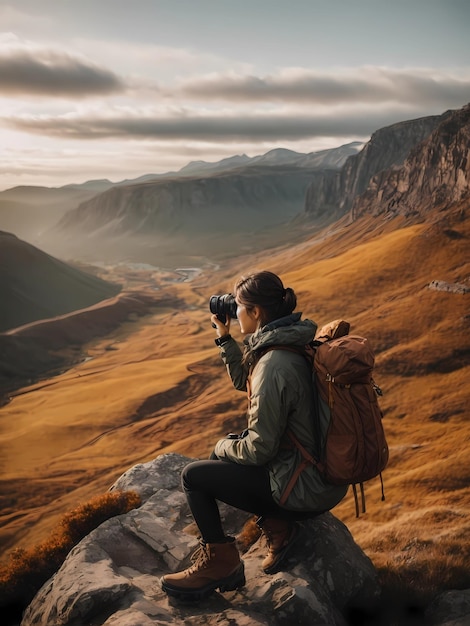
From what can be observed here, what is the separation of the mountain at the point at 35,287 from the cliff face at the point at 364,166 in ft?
269

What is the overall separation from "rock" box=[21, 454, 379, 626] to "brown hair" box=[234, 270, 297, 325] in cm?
226

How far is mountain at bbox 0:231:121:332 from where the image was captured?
Answer: 69.9 m

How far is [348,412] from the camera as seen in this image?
11.6 ft

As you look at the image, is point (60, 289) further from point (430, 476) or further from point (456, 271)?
point (430, 476)

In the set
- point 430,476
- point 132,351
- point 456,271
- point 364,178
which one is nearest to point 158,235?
point 364,178

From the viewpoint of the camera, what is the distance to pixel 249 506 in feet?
13.4

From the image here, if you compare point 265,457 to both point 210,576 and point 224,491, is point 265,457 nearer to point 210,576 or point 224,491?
point 224,491

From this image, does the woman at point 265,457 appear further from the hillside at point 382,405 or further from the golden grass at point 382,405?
the hillside at point 382,405

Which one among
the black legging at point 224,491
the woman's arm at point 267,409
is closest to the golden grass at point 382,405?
the black legging at point 224,491

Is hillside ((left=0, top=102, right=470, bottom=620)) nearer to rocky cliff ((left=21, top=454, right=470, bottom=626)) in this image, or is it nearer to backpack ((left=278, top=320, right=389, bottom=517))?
rocky cliff ((left=21, top=454, right=470, bottom=626))

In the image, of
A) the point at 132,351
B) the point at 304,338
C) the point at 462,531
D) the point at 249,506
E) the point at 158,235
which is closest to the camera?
the point at 304,338

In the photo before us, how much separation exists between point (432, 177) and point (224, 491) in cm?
7411

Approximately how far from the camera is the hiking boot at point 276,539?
4355 mm

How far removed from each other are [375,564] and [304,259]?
248ft
